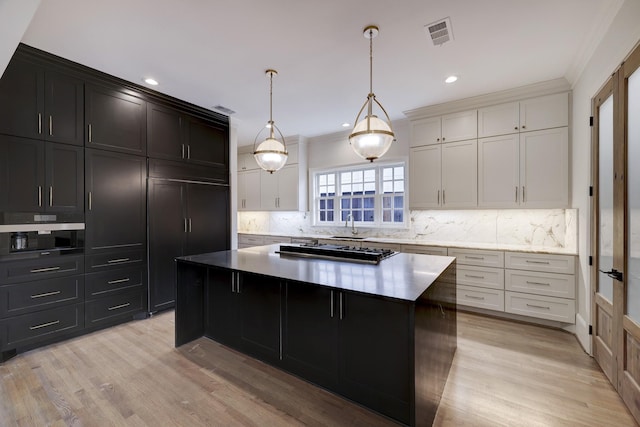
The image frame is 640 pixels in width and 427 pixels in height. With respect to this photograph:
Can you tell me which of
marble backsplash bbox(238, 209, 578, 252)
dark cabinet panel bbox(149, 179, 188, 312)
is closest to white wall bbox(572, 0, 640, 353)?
marble backsplash bbox(238, 209, 578, 252)

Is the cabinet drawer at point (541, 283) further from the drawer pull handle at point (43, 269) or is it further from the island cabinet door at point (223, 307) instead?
the drawer pull handle at point (43, 269)

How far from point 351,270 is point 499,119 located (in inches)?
119

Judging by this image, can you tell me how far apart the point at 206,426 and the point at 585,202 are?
12.1 feet

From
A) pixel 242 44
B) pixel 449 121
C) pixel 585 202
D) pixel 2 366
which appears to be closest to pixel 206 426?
pixel 2 366

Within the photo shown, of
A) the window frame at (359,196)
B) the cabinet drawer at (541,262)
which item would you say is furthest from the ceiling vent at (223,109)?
the cabinet drawer at (541,262)

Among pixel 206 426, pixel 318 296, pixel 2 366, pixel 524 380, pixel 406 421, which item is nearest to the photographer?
pixel 406 421

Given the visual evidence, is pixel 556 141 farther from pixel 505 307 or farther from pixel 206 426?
pixel 206 426

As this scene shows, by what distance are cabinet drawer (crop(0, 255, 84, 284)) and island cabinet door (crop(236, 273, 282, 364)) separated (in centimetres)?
188

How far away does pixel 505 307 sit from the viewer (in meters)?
3.38

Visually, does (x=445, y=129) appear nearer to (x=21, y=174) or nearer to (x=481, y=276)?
(x=481, y=276)

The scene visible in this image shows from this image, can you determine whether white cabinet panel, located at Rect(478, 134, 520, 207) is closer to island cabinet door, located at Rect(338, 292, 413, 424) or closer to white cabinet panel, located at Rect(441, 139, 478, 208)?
white cabinet panel, located at Rect(441, 139, 478, 208)

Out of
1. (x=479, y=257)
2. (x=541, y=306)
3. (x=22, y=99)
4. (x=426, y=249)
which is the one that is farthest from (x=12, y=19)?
(x=541, y=306)

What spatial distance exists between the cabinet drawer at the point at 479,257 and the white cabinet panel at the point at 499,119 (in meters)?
1.53

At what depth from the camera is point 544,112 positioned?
11.0 feet
